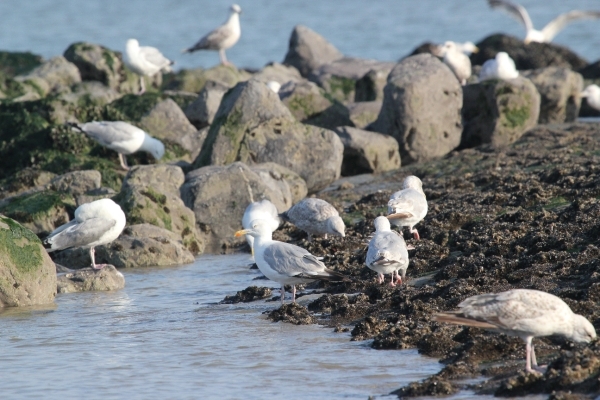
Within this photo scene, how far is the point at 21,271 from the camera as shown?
10.2 meters

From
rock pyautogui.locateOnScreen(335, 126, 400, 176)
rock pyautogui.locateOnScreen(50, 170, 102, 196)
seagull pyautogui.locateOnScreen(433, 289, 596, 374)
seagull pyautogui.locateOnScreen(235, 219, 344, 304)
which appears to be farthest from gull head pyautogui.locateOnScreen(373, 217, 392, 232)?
rock pyautogui.locateOnScreen(335, 126, 400, 176)

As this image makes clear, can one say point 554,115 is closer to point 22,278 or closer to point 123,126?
point 123,126

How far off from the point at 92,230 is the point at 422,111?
848cm

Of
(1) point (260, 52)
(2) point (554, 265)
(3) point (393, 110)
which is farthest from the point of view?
(1) point (260, 52)

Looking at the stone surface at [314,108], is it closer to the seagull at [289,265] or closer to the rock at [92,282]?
the rock at [92,282]

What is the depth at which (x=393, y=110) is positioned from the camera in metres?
18.4

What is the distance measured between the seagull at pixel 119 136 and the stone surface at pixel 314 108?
136 inches

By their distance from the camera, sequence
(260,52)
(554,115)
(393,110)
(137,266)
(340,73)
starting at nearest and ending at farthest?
(137,266) → (393,110) → (554,115) → (340,73) → (260,52)

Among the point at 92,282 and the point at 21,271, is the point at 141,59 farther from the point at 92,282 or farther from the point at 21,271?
the point at 21,271

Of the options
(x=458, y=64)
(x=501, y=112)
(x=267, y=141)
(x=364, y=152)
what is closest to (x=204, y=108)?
(x=267, y=141)

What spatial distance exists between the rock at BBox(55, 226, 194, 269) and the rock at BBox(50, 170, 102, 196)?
1.77 m

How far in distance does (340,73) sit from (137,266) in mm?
14937

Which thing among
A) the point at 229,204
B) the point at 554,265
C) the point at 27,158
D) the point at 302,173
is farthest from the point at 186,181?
the point at 554,265

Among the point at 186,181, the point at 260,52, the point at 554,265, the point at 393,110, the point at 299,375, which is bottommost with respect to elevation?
the point at 299,375
